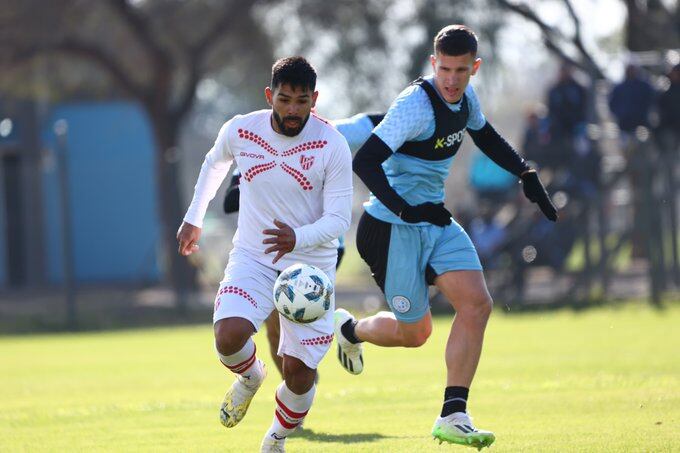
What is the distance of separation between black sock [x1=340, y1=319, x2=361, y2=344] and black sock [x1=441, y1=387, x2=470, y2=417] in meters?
1.81

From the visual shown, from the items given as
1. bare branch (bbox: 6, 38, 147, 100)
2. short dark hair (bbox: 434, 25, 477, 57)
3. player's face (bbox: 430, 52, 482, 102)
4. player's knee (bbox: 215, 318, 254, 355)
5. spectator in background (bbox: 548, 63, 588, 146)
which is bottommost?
player's knee (bbox: 215, 318, 254, 355)

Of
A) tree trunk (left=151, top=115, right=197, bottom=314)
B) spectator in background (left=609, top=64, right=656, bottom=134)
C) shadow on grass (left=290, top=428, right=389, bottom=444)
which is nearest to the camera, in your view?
shadow on grass (left=290, top=428, right=389, bottom=444)

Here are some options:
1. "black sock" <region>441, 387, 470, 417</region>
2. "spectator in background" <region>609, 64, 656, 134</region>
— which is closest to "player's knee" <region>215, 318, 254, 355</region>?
"black sock" <region>441, 387, 470, 417</region>

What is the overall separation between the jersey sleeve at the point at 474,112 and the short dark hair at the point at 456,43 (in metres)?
0.45

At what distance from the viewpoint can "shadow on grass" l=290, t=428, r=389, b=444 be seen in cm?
806

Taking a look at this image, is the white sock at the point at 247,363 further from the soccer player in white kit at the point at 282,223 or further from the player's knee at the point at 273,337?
the player's knee at the point at 273,337

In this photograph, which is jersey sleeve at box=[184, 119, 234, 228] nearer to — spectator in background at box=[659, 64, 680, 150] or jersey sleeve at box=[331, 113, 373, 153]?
jersey sleeve at box=[331, 113, 373, 153]

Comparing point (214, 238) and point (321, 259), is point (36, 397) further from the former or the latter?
point (214, 238)

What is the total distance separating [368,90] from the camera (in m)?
31.6

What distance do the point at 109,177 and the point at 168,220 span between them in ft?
32.0

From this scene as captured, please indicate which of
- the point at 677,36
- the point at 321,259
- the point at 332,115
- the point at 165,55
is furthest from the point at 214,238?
the point at 321,259

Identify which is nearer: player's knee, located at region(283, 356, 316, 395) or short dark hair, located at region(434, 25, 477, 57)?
player's knee, located at region(283, 356, 316, 395)

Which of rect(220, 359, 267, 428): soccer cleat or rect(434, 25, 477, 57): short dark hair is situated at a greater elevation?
rect(434, 25, 477, 57): short dark hair

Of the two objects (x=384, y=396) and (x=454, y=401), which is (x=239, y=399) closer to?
(x=454, y=401)
